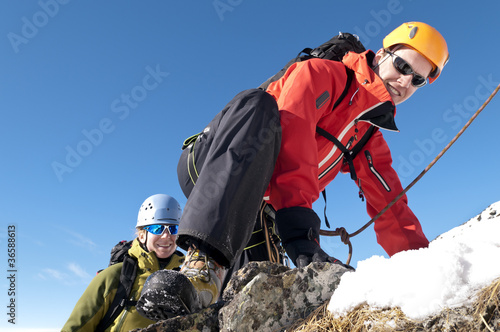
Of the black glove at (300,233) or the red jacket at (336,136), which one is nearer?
the black glove at (300,233)

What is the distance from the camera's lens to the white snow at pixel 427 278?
160cm

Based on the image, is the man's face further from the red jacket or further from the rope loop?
the rope loop

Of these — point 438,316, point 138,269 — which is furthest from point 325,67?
point 138,269

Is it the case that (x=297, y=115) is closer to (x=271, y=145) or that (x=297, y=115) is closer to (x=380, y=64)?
(x=271, y=145)

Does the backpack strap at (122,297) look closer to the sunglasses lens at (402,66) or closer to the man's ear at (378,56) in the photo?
the man's ear at (378,56)

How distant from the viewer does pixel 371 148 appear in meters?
4.89

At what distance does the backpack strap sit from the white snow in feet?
14.6

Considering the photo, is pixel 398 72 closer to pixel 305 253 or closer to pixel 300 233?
pixel 300 233

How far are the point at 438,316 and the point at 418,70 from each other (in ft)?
11.7

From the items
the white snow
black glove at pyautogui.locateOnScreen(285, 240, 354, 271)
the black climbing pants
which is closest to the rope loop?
black glove at pyautogui.locateOnScreen(285, 240, 354, 271)

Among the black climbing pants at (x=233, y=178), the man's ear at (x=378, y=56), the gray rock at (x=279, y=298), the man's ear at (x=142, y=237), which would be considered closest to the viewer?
the gray rock at (x=279, y=298)

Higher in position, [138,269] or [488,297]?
[138,269]

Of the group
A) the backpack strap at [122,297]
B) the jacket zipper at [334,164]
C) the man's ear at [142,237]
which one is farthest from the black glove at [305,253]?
the man's ear at [142,237]

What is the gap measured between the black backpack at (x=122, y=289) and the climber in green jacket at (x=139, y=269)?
24mm
